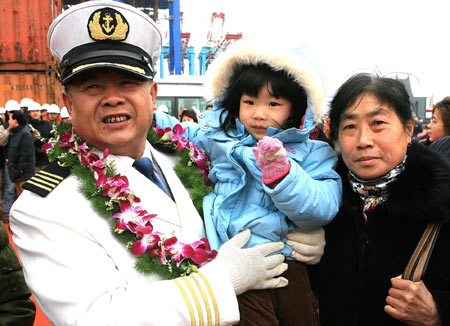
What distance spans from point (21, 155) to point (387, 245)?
21.8 ft

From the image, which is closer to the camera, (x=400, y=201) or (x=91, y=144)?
(x=400, y=201)

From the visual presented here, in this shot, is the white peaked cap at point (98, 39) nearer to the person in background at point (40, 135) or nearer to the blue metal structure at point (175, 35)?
the person in background at point (40, 135)

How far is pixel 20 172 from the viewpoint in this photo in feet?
21.4

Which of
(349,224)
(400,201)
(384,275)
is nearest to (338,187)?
(349,224)

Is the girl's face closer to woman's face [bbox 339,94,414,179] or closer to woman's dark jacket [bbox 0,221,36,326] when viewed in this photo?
woman's face [bbox 339,94,414,179]

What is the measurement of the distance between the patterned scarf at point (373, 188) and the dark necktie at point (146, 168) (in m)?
0.97

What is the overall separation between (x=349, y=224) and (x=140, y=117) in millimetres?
1152

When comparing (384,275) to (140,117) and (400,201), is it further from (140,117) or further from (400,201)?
(140,117)

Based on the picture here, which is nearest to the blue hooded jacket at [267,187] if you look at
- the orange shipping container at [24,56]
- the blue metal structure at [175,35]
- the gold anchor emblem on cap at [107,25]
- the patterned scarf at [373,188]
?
the patterned scarf at [373,188]

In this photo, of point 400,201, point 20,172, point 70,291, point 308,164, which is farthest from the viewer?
point 20,172

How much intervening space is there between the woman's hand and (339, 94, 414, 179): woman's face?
1.61ft

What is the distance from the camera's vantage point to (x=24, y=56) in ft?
36.2

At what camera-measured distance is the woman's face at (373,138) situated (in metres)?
1.58

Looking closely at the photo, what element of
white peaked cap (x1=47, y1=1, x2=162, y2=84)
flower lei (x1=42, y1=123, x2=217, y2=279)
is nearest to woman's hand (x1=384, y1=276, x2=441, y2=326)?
flower lei (x1=42, y1=123, x2=217, y2=279)
